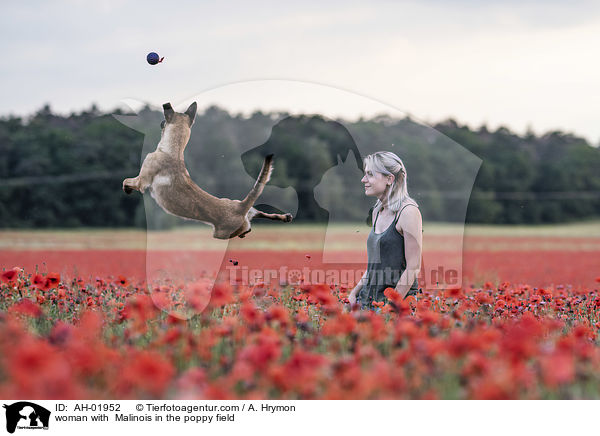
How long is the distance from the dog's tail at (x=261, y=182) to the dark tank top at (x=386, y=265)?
138cm

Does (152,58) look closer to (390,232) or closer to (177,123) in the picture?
(177,123)

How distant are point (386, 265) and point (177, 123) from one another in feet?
7.60

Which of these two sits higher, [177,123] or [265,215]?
[177,123]

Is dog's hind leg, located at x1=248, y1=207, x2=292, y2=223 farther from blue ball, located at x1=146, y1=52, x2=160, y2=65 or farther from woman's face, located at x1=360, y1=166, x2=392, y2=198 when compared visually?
blue ball, located at x1=146, y1=52, x2=160, y2=65

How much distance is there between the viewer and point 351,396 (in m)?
2.70

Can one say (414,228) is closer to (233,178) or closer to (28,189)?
(233,178)

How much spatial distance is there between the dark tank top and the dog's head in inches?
81.0

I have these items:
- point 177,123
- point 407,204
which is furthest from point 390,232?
point 177,123

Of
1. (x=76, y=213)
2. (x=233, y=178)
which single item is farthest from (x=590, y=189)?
(x=233, y=178)

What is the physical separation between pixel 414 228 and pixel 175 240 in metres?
5.16

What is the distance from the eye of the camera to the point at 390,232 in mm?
5867

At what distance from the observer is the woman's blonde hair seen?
5789mm

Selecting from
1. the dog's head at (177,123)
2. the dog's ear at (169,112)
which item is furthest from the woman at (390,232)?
the dog's ear at (169,112)
